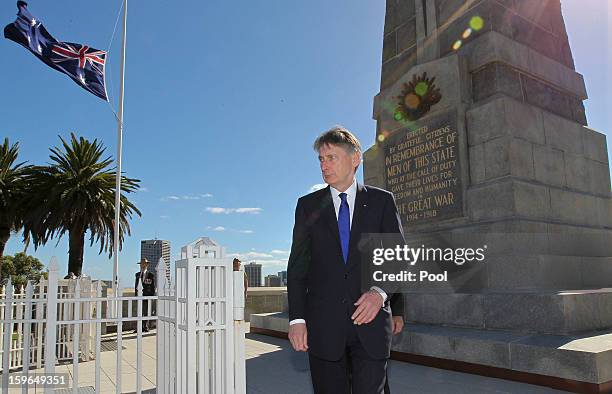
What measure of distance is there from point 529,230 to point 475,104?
8.72 ft

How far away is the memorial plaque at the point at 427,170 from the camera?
8656 mm

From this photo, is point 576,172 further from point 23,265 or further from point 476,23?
point 23,265

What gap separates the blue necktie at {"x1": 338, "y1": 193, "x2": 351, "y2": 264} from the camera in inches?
104

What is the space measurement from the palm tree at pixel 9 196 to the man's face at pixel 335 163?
2129 centimetres

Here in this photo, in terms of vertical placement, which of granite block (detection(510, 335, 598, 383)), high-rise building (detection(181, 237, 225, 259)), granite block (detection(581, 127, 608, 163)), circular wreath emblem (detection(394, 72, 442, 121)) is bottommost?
granite block (detection(510, 335, 598, 383))

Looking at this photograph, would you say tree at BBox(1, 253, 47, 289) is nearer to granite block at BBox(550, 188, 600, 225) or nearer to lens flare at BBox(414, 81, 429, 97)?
lens flare at BBox(414, 81, 429, 97)

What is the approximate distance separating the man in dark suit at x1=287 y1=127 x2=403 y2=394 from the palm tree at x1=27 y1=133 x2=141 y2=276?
1812 cm

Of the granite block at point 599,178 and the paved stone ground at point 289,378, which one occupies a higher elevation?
the granite block at point 599,178

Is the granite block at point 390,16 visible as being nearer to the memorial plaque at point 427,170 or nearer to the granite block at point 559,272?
the memorial plaque at point 427,170

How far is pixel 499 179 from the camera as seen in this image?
7.95m

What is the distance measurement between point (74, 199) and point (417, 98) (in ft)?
51.7

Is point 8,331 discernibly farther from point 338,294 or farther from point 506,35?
point 506,35

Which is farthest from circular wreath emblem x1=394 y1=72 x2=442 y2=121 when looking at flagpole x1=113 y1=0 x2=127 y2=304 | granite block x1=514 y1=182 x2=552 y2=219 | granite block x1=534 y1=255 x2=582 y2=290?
flagpole x1=113 y1=0 x2=127 y2=304

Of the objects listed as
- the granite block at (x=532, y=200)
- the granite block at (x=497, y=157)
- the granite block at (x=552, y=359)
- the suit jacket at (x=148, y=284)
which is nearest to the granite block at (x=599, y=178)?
the granite block at (x=532, y=200)
